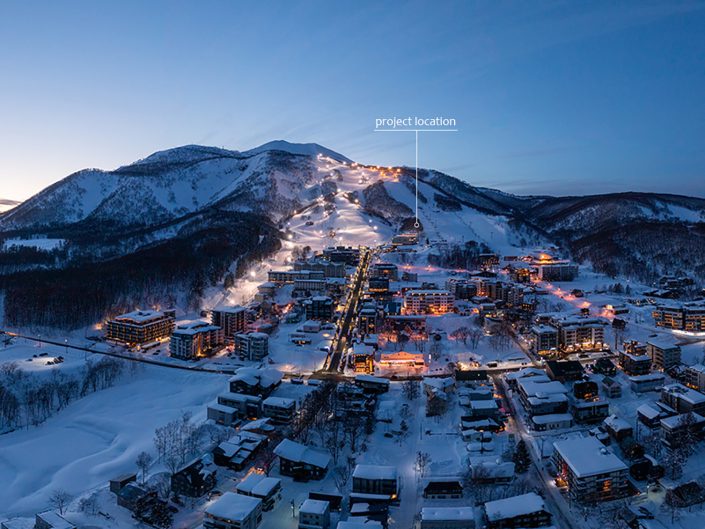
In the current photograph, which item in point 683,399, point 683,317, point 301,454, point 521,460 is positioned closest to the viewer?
point 521,460

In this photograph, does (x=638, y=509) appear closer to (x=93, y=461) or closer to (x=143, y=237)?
(x=93, y=461)

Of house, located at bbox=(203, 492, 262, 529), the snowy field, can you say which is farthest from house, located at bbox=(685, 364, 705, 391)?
the snowy field

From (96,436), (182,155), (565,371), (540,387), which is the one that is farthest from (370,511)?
(182,155)

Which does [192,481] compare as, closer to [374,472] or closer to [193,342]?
[374,472]

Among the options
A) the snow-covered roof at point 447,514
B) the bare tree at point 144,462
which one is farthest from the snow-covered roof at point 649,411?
the bare tree at point 144,462

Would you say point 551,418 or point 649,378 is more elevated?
point 649,378

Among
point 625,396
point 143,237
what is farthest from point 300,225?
point 625,396
